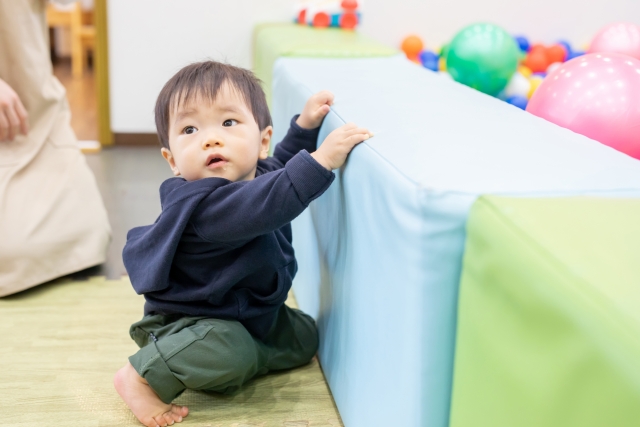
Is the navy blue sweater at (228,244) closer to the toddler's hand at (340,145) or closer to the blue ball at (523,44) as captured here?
the toddler's hand at (340,145)

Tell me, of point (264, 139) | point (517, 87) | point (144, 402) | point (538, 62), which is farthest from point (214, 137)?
point (538, 62)

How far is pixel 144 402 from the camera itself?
44.3 inches

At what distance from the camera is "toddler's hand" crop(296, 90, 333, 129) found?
1.17 m

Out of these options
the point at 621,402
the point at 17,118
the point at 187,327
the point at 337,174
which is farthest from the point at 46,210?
the point at 621,402

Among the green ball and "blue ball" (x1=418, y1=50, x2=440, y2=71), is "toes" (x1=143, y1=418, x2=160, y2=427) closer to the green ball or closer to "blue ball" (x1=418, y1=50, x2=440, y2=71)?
the green ball

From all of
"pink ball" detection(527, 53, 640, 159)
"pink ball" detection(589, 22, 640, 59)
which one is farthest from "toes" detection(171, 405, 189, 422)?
"pink ball" detection(589, 22, 640, 59)

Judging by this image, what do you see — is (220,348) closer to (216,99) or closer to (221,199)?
(221,199)

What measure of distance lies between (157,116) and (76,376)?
50cm

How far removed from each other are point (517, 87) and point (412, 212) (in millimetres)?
1543

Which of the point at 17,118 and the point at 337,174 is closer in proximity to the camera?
the point at 337,174

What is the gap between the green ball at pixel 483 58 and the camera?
6.66 ft

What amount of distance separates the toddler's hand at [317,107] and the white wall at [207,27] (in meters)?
1.66

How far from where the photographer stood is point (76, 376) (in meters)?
1.25

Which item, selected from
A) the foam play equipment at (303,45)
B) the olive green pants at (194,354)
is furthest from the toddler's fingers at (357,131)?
the foam play equipment at (303,45)
